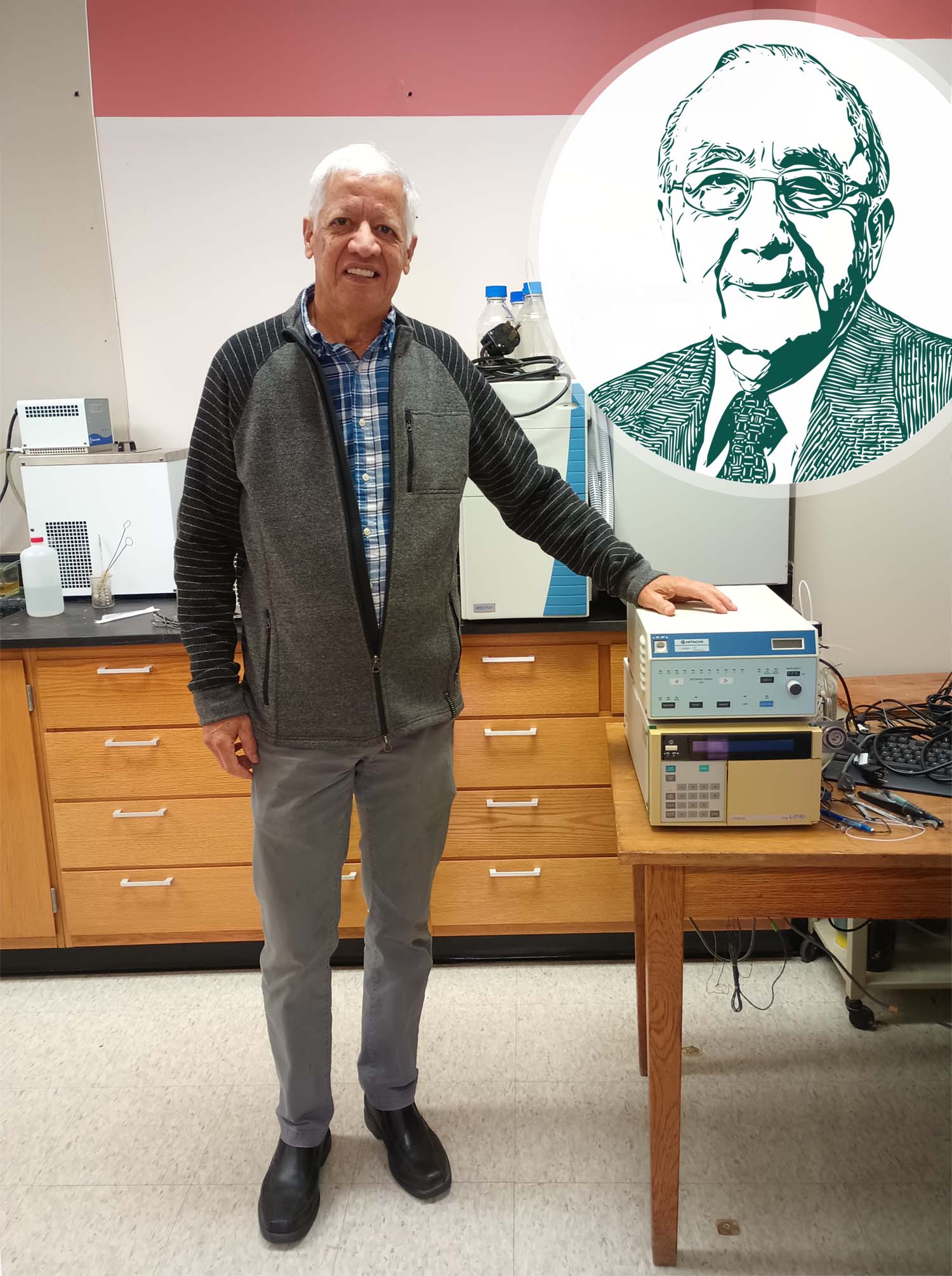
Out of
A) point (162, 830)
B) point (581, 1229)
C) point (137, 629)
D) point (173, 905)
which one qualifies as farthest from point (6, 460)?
point (581, 1229)

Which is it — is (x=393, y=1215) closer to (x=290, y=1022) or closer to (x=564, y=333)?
(x=290, y=1022)

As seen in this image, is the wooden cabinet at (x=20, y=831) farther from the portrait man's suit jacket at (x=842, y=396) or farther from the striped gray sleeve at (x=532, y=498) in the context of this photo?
the portrait man's suit jacket at (x=842, y=396)

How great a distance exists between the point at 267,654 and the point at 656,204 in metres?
1.48

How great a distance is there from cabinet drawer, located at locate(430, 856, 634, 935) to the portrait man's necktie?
3.19 feet

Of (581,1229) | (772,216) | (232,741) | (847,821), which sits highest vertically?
(772,216)

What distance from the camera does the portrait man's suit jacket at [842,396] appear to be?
7.11 ft

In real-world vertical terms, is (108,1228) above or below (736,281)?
below

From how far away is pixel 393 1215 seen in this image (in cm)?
159

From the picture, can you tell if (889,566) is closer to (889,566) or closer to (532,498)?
(889,566)

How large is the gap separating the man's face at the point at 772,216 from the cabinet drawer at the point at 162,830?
1.51 m

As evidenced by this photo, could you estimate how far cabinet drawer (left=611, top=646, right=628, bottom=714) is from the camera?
7.09 ft

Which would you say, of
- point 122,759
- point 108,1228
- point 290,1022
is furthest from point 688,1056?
point 122,759

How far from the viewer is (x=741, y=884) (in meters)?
1.38

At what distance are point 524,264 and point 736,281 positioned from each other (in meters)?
0.57
